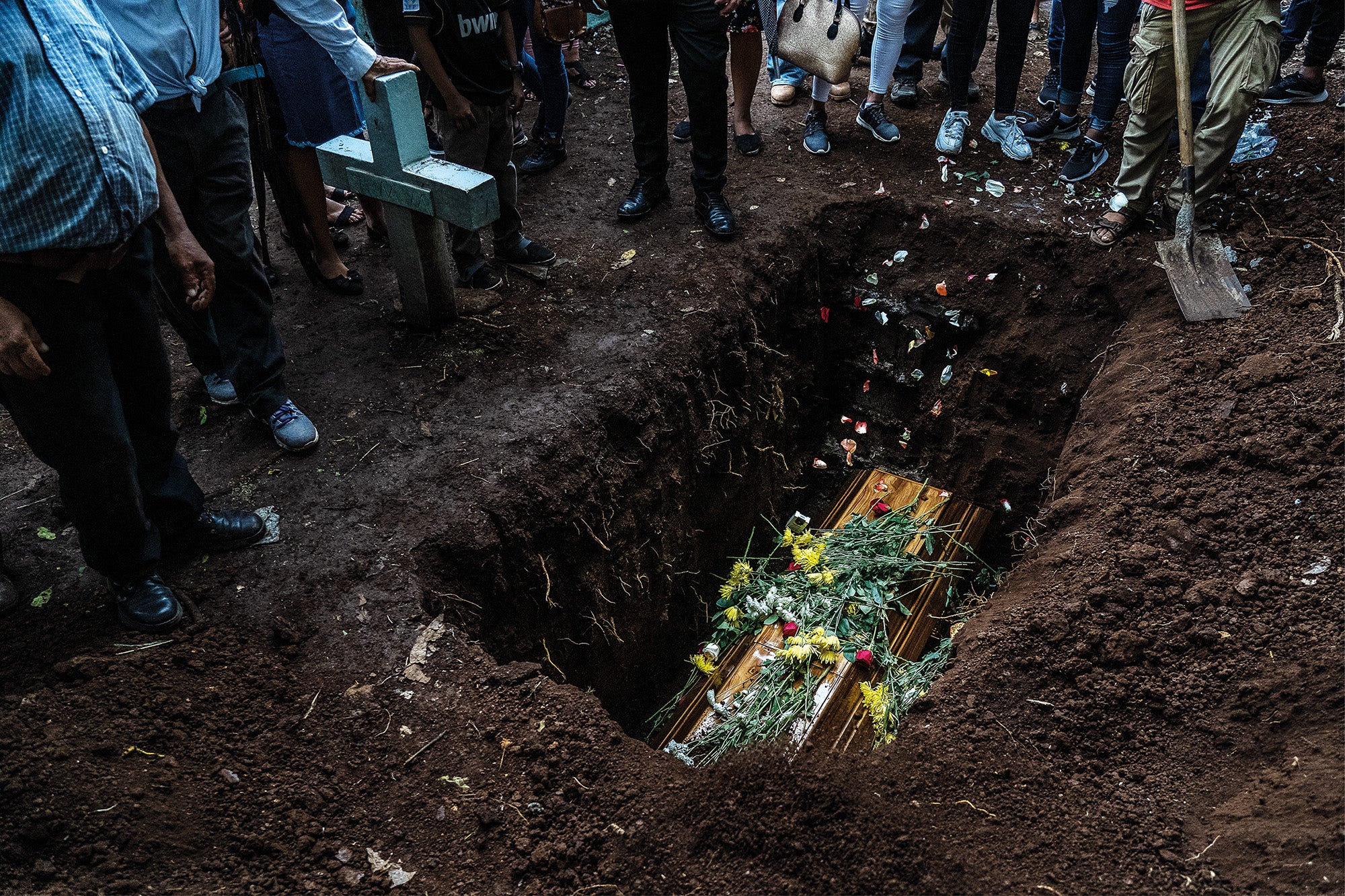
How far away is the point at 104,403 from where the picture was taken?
7.92 feet

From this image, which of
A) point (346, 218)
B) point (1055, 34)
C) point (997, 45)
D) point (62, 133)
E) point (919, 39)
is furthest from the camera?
point (1055, 34)

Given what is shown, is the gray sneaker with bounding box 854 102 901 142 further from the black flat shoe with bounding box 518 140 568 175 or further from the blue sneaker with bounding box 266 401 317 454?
the blue sneaker with bounding box 266 401 317 454

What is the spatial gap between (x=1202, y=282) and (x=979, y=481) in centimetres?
151

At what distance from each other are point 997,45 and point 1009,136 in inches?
20.9

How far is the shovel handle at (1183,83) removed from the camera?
12.0 ft

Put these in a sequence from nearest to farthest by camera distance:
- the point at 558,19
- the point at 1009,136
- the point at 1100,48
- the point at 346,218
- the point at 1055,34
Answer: the point at 558,19 → the point at 1100,48 → the point at 346,218 → the point at 1009,136 → the point at 1055,34

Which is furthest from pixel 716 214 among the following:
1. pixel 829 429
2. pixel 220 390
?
pixel 220 390

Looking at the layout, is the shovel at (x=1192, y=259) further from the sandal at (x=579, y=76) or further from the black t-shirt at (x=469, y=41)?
the sandal at (x=579, y=76)

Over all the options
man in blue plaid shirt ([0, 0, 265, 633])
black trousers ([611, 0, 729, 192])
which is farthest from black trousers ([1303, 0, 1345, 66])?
man in blue plaid shirt ([0, 0, 265, 633])

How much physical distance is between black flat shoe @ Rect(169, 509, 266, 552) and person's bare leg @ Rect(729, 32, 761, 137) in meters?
3.70

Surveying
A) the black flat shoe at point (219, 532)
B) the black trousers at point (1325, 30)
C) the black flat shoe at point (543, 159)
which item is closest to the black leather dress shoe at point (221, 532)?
the black flat shoe at point (219, 532)

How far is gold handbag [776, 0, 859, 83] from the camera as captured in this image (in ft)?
15.5

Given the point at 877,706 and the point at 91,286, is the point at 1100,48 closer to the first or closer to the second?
the point at 877,706

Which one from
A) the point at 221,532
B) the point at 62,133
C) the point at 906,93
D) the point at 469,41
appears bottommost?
the point at 221,532
